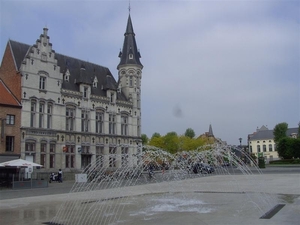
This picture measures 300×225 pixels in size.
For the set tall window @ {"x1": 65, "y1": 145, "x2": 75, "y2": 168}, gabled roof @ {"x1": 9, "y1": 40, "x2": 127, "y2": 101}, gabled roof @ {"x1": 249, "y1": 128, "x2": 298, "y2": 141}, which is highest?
gabled roof @ {"x1": 9, "y1": 40, "x2": 127, "y2": 101}

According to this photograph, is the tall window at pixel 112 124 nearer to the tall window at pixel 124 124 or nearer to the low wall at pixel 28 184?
the tall window at pixel 124 124

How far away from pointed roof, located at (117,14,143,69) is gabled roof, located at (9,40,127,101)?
3462mm

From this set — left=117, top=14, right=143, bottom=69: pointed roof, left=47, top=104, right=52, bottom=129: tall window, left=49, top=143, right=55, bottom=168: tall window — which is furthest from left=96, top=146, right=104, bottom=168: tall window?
left=117, top=14, right=143, bottom=69: pointed roof

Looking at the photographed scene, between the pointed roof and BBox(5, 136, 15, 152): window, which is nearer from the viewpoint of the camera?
BBox(5, 136, 15, 152): window

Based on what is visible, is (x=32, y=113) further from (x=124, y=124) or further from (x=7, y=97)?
(x=124, y=124)

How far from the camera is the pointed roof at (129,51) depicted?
55219mm

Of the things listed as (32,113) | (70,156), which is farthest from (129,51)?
(32,113)

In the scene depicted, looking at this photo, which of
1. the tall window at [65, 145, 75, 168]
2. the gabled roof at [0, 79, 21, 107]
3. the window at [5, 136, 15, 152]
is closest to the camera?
the window at [5, 136, 15, 152]

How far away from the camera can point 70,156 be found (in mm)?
45156

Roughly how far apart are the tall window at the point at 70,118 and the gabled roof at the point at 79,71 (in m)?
2.94

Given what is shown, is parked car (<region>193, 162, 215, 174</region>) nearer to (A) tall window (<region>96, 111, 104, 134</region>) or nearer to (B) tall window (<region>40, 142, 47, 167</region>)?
(A) tall window (<region>96, 111, 104, 134</region>)

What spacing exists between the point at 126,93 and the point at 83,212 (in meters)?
40.3

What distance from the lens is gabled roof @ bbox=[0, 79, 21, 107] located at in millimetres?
38500

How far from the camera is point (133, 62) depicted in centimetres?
5484
